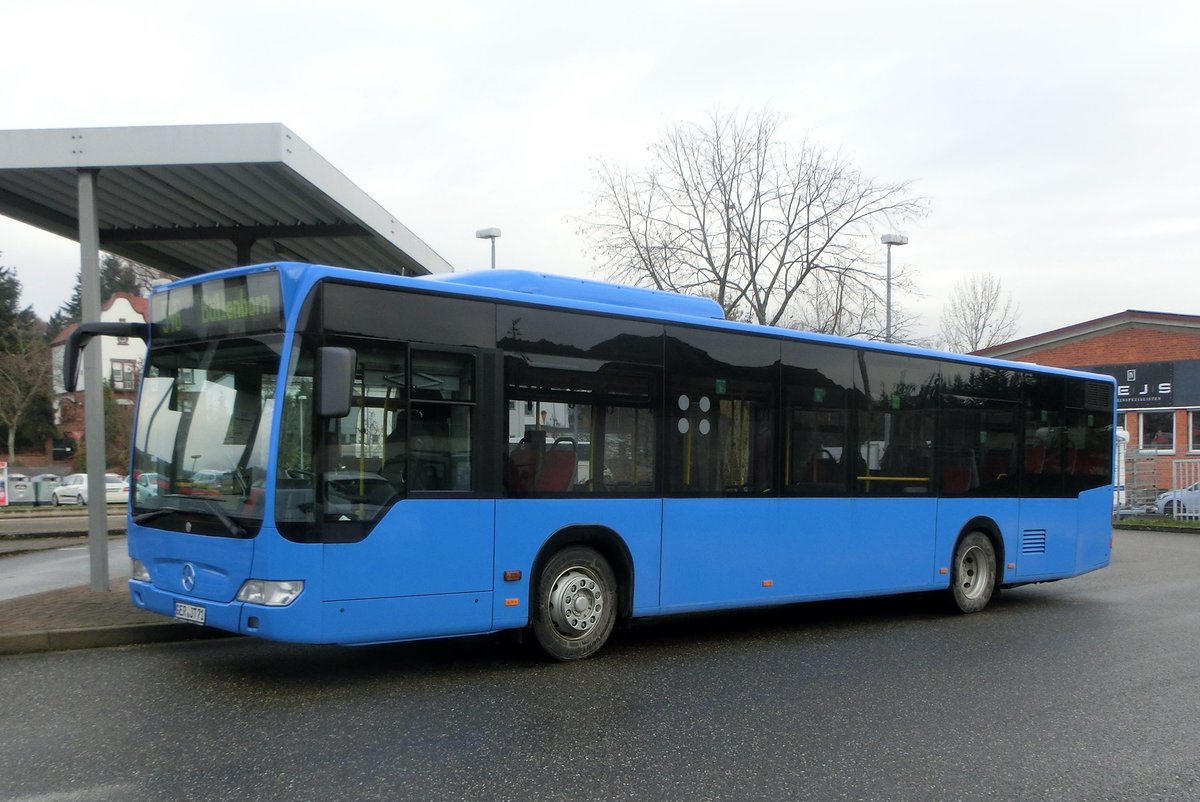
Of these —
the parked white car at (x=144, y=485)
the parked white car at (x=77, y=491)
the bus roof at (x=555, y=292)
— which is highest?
the bus roof at (x=555, y=292)

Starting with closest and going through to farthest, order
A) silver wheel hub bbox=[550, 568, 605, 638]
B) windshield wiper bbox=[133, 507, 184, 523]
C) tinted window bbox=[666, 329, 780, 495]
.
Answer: windshield wiper bbox=[133, 507, 184, 523]
silver wheel hub bbox=[550, 568, 605, 638]
tinted window bbox=[666, 329, 780, 495]

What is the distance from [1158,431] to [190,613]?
3870 cm

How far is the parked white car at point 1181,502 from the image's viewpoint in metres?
30.3

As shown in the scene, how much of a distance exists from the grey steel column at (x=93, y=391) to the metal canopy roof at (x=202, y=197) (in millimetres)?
399

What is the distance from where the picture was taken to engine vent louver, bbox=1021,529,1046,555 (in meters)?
12.6

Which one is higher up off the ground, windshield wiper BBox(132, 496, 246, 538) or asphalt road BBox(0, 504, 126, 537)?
windshield wiper BBox(132, 496, 246, 538)

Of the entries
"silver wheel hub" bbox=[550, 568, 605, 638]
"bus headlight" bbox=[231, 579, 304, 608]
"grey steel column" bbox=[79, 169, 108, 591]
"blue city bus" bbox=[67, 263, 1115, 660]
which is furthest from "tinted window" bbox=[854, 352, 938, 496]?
"grey steel column" bbox=[79, 169, 108, 591]

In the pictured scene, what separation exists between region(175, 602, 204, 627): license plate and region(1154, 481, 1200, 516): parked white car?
2992 cm

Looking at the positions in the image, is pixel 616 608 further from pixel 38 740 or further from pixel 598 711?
pixel 38 740

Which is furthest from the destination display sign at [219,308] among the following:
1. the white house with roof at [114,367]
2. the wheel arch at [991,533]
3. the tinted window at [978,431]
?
the white house with roof at [114,367]

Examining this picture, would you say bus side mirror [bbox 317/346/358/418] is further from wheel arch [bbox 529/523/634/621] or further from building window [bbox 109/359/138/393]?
building window [bbox 109/359/138/393]

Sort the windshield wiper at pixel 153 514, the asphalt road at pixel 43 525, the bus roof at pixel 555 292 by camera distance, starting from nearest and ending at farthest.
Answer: the bus roof at pixel 555 292
the windshield wiper at pixel 153 514
the asphalt road at pixel 43 525

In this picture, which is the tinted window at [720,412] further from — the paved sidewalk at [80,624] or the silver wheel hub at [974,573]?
the paved sidewalk at [80,624]

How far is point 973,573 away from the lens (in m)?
12.1
